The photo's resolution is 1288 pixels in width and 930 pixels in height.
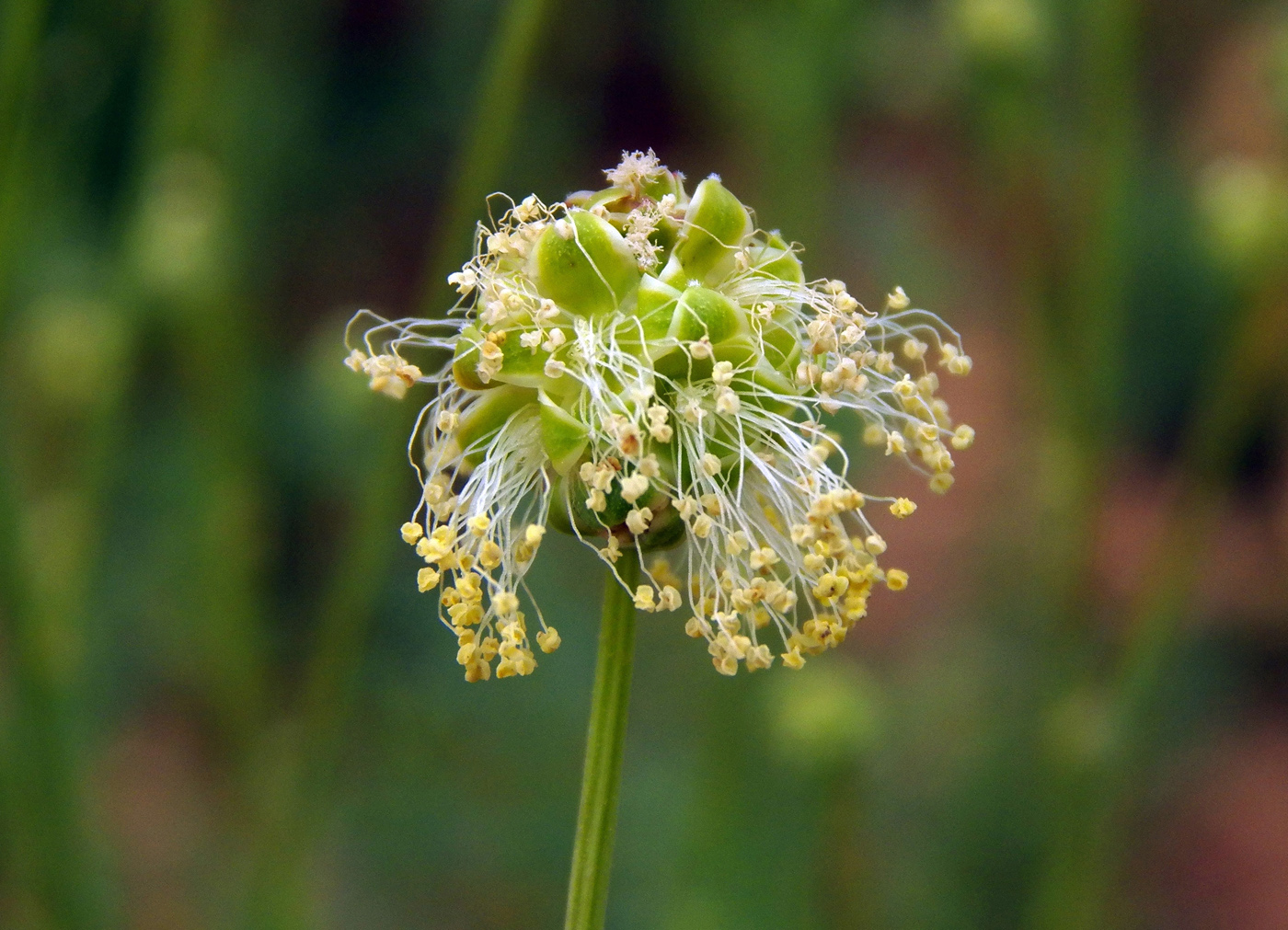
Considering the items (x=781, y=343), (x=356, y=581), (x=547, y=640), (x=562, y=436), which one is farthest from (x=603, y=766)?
(x=356, y=581)

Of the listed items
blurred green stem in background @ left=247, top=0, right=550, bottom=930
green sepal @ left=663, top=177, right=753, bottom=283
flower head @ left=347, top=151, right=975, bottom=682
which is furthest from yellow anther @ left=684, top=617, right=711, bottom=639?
blurred green stem in background @ left=247, top=0, right=550, bottom=930

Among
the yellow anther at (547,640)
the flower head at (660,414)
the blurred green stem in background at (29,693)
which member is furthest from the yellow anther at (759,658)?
the blurred green stem in background at (29,693)

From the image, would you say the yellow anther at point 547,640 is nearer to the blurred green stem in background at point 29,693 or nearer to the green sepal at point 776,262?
the green sepal at point 776,262

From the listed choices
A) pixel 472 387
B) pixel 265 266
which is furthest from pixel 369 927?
pixel 472 387

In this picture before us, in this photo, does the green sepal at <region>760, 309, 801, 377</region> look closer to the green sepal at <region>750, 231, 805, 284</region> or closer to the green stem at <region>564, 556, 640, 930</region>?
the green sepal at <region>750, 231, 805, 284</region>

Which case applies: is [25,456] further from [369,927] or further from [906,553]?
[906,553]

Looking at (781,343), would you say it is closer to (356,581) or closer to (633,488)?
(633,488)
